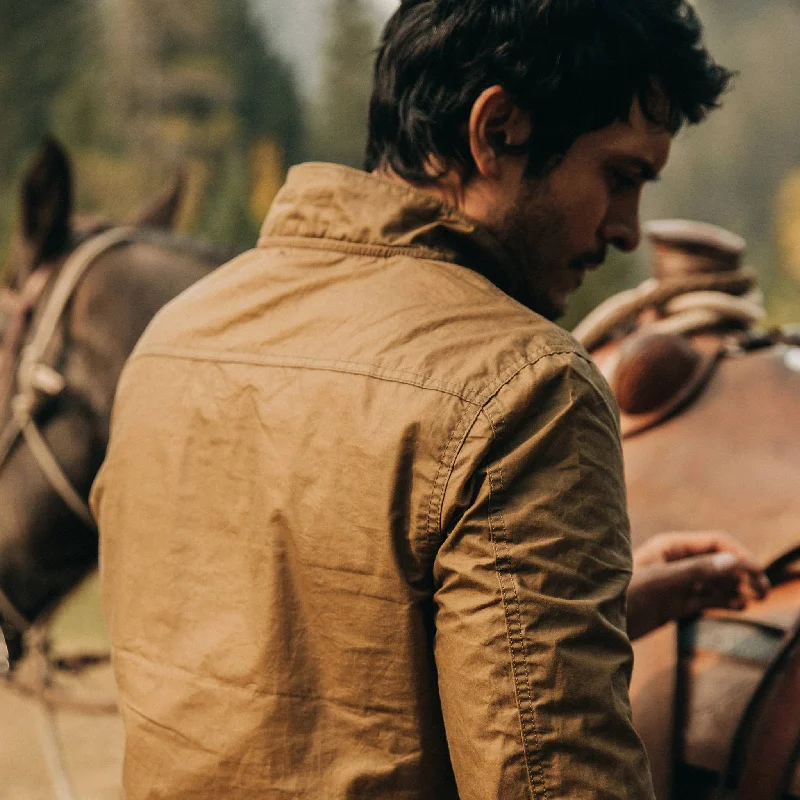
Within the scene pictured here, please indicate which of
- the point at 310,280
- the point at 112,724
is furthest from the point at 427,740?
the point at 112,724

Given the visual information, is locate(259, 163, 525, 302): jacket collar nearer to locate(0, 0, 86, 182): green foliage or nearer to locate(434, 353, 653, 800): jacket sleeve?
locate(434, 353, 653, 800): jacket sleeve

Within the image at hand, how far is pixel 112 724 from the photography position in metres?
4.64

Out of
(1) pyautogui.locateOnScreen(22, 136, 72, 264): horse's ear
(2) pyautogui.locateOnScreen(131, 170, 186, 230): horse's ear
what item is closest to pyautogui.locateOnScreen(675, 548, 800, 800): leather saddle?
(1) pyautogui.locateOnScreen(22, 136, 72, 264): horse's ear

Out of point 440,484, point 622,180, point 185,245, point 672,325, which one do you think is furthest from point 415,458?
point 185,245

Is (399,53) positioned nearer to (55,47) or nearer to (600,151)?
(600,151)

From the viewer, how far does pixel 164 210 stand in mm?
2484

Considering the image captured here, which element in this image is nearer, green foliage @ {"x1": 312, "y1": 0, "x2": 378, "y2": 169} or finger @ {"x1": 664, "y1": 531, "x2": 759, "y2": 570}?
finger @ {"x1": 664, "y1": 531, "x2": 759, "y2": 570}

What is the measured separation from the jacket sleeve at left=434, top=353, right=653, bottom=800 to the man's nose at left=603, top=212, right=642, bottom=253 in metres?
0.25

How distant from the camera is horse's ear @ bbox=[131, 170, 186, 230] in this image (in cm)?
243

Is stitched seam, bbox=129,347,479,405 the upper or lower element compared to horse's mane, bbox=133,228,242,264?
upper

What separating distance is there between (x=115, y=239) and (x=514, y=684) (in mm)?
1611

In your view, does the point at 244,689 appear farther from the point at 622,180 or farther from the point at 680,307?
the point at 680,307

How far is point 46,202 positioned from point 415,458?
1.55 metres

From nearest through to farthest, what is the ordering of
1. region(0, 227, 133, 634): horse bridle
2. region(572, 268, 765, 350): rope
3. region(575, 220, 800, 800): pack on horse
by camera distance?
region(575, 220, 800, 800): pack on horse, region(572, 268, 765, 350): rope, region(0, 227, 133, 634): horse bridle
